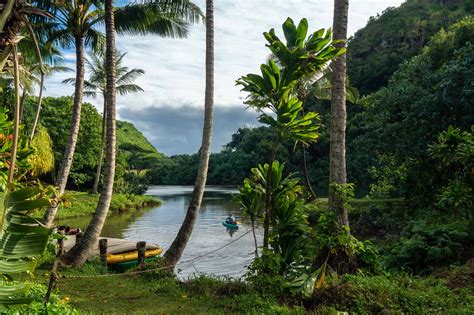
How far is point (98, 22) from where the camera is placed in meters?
12.0

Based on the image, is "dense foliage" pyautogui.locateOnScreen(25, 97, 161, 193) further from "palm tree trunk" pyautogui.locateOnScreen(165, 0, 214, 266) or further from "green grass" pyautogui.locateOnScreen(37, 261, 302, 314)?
"green grass" pyautogui.locateOnScreen(37, 261, 302, 314)

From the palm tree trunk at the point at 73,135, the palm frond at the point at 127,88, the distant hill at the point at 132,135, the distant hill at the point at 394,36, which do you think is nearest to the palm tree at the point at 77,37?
the palm tree trunk at the point at 73,135

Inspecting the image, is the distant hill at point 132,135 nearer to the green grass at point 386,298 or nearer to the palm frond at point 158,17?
the palm frond at point 158,17

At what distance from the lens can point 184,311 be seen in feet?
19.4

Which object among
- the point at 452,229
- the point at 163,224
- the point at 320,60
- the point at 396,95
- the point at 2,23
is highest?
the point at 396,95

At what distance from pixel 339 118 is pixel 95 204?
24204 mm

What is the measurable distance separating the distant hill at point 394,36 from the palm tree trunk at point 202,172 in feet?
141

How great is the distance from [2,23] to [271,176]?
512 cm

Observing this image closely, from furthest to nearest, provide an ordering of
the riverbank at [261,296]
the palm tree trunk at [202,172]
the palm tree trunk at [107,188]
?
the palm tree trunk at [107,188] < the palm tree trunk at [202,172] < the riverbank at [261,296]

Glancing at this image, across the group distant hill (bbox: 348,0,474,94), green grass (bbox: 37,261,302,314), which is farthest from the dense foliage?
distant hill (bbox: 348,0,474,94)

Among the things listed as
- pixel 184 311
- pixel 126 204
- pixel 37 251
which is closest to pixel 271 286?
pixel 184 311

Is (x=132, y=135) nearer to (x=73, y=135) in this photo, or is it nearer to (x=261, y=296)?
(x=73, y=135)

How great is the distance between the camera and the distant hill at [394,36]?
5019 cm

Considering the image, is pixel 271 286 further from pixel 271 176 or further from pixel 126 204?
pixel 126 204
